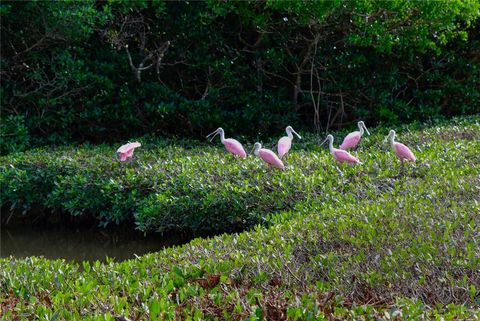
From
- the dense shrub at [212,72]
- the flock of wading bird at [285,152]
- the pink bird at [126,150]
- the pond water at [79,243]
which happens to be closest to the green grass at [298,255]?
the flock of wading bird at [285,152]

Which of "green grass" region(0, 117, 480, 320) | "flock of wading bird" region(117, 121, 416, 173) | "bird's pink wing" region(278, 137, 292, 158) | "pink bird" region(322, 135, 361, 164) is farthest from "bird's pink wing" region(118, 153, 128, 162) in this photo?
"pink bird" region(322, 135, 361, 164)

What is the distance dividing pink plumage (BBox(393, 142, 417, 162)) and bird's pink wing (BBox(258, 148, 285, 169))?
1228mm

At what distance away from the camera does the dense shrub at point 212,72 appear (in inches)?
470

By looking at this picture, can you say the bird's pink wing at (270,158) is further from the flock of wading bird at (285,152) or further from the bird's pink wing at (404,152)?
the bird's pink wing at (404,152)

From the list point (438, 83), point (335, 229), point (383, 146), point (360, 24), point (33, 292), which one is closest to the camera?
point (33, 292)

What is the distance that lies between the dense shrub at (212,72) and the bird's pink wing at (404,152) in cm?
401

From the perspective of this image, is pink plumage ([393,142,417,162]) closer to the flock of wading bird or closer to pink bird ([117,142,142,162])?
the flock of wading bird

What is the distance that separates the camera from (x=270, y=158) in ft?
25.8

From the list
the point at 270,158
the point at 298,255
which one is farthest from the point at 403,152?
the point at 298,255

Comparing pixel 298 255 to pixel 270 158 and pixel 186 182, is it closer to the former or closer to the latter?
pixel 270 158

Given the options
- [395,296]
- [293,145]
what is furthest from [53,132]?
[395,296]

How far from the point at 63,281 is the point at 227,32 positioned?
348 inches

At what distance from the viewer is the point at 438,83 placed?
43.9ft

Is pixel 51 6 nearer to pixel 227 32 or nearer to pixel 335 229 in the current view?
pixel 227 32
